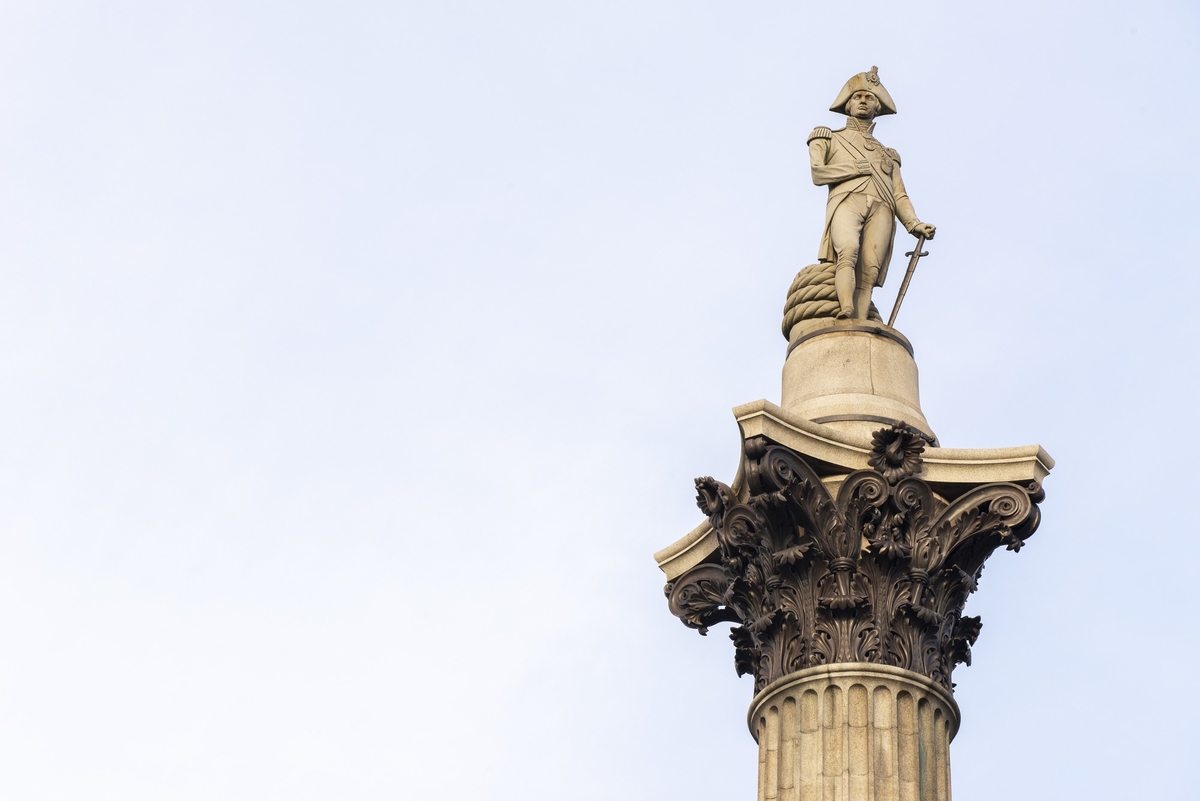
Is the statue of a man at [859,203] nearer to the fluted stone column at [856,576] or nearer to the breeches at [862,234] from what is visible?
the breeches at [862,234]

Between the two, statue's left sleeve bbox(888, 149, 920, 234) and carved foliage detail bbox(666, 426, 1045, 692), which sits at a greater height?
statue's left sleeve bbox(888, 149, 920, 234)

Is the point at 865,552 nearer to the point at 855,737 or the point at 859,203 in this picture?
the point at 855,737

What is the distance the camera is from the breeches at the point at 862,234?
27422mm

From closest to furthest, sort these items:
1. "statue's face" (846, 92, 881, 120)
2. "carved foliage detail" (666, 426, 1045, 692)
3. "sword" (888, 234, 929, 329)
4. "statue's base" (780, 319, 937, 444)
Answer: "carved foliage detail" (666, 426, 1045, 692)
"statue's base" (780, 319, 937, 444)
"sword" (888, 234, 929, 329)
"statue's face" (846, 92, 881, 120)

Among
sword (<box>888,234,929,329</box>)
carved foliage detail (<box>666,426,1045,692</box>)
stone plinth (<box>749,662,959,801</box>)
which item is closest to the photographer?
stone plinth (<box>749,662,959,801</box>)

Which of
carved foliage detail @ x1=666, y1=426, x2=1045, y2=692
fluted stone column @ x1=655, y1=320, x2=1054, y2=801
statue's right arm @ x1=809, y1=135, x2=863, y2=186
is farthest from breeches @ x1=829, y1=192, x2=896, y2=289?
carved foliage detail @ x1=666, y1=426, x2=1045, y2=692

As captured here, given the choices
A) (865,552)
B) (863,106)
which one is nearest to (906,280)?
(863,106)

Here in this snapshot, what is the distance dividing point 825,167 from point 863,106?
4.14 ft

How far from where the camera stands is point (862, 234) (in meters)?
27.6

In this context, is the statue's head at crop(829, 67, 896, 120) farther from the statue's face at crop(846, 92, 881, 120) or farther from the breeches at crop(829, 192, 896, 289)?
the breeches at crop(829, 192, 896, 289)

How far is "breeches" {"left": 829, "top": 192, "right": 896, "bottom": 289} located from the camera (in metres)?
27.4

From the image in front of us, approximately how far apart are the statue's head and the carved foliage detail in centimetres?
595

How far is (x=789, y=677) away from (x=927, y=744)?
5.24ft

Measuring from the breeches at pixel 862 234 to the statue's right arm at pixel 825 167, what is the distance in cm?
34
